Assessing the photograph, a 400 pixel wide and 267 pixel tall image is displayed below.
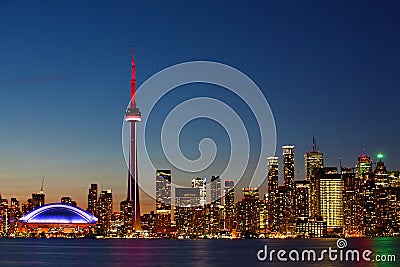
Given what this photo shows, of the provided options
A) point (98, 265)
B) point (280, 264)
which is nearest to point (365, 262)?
point (280, 264)

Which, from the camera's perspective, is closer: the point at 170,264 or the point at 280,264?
the point at 280,264

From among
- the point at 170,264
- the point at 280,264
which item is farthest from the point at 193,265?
the point at 280,264

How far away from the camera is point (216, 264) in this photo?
3792 inches

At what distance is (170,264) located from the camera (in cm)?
9500

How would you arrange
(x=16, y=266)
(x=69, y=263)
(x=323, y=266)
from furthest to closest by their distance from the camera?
(x=69, y=263) < (x=16, y=266) < (x=323, y=266)

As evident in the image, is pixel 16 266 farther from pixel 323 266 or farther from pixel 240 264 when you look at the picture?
pixel 323 266

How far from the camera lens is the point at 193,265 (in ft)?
308

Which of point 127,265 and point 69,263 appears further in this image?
point 69,263

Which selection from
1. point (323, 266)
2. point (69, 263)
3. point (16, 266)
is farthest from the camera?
point (69, 263)

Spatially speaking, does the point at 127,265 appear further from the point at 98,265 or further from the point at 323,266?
the point at 323,266

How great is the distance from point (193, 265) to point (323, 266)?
58.7ft

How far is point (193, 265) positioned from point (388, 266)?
23975 mm

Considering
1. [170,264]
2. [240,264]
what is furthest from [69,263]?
[240,264]

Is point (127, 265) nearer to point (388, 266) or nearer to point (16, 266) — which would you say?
point (16, 266)
